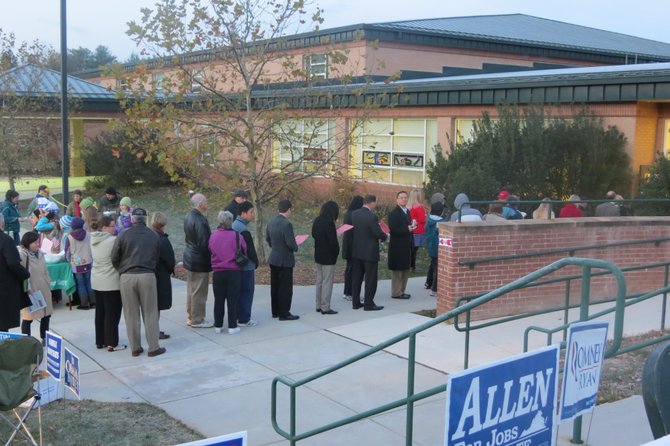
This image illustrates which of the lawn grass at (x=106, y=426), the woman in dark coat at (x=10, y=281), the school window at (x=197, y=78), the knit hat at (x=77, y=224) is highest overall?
the school window at (x=197, y=78)

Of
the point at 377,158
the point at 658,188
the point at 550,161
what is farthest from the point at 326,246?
the point at 377,158

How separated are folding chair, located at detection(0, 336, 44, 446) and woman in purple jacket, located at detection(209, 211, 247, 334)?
3.51 m

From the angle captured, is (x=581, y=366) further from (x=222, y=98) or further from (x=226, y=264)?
(x=222, y=98)

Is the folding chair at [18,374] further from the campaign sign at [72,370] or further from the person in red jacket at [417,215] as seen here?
the person in red jacket at [417,215]

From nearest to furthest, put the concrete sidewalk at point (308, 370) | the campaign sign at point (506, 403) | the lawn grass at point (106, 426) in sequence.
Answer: the campaign sign at point (506, 403)
the lawn grass at point (106, 426)
the concrete sidewalk at point (308, 370)

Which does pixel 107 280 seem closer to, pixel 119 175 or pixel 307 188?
pixel 307 188

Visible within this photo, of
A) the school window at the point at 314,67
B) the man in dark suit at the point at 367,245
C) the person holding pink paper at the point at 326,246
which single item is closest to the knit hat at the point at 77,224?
the person holding pink paper at the point at 326,246

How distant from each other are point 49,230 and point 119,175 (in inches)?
682

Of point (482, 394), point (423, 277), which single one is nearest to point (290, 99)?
point (423, 277)

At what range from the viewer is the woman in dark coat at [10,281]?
324 inches

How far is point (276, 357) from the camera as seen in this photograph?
9.05m

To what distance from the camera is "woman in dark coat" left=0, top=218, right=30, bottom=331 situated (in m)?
8.22

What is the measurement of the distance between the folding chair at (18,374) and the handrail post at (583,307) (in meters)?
4.37

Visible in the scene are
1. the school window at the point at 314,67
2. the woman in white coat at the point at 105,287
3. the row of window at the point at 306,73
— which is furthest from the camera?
the school window at the point at 314,67
